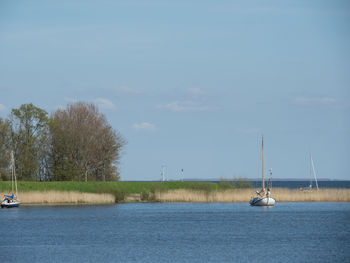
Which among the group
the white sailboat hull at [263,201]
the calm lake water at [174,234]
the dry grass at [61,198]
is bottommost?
the calm lake water at [174,234]

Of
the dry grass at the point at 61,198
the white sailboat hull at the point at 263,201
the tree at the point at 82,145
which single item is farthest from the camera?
the tree at the point at 82,145

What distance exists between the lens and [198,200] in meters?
71.6

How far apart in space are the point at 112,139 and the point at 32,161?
9304mm

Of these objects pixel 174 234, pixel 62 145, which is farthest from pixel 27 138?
pixel 174 234

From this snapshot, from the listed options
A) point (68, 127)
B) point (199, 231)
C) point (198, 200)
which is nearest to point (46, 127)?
point (68, 127)

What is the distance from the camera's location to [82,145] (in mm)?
79062

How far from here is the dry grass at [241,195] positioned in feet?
225

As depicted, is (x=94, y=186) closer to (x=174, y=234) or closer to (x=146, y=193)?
(x=146, y=193)

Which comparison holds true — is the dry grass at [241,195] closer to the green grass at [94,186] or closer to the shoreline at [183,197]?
the shoreline at [183,197]

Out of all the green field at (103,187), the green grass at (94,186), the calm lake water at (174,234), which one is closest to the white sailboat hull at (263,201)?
the calm lake water at (174,234)

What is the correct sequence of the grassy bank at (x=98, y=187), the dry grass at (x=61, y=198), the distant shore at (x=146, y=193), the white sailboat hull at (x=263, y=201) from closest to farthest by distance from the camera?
the white sailboat hull at (x=263, y=201) → the dry grass at (x=61, y=198) → the distant shore at (x=146, y=193) → the grassy bank at (x=98, y=187)

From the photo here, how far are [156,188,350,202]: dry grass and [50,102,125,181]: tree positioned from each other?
1123cm

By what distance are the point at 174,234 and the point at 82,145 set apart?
122 ft

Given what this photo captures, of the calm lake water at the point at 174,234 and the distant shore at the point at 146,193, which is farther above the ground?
the distant shore at the point at 146,193
